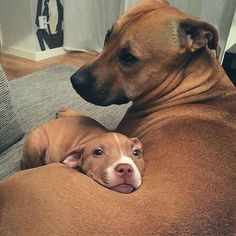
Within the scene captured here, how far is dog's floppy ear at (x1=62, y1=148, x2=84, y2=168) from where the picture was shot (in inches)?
53.8

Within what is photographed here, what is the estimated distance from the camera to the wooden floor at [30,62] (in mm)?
3643

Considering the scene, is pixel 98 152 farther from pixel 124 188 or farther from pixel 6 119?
pixel 6 119

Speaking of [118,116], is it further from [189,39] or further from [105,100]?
[189,39]

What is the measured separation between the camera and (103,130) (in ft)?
5.46

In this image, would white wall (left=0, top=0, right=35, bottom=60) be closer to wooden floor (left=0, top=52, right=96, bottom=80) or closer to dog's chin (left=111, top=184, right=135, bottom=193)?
wooden floor (left=0, top=52, right=96, bottom=80)

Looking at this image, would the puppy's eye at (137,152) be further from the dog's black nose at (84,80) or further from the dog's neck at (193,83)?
the dog's black nose at (84,80)

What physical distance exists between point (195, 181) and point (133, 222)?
9.4 inches

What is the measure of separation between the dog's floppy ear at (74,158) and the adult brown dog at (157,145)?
0.22 metres

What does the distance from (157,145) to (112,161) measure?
7.0 inches

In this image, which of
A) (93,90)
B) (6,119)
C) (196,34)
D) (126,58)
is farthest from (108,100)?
(6,119)

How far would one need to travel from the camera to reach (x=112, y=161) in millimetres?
1266

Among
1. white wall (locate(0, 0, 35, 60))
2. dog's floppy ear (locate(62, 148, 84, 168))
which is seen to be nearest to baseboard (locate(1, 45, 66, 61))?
white wall (locate(0, 0, 35, 60))

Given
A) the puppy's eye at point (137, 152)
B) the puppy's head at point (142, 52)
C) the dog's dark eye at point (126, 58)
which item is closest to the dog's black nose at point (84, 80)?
the puppy's head at point (142, 52)

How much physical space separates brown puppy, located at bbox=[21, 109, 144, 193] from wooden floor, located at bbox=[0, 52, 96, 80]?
2.04m
